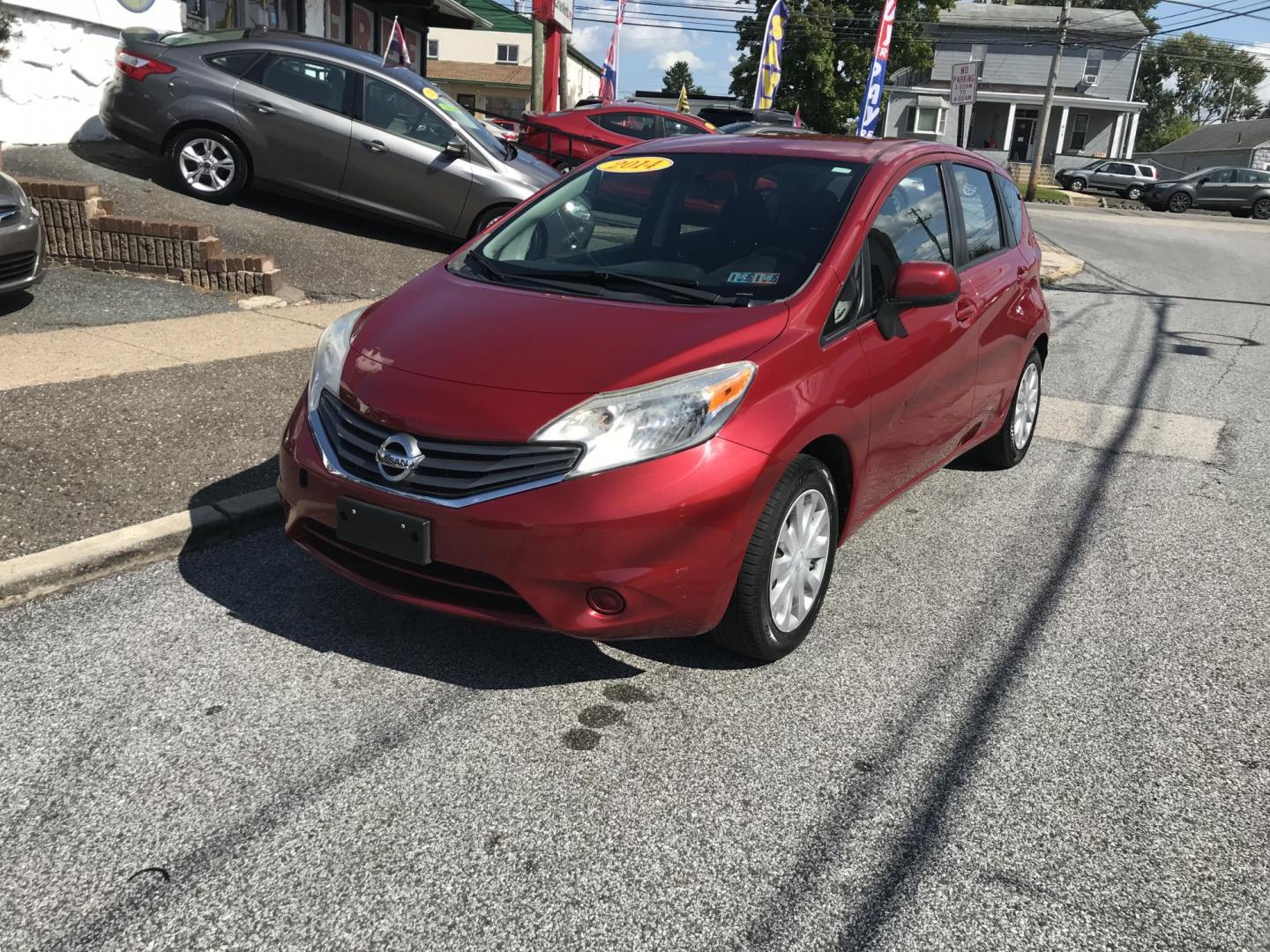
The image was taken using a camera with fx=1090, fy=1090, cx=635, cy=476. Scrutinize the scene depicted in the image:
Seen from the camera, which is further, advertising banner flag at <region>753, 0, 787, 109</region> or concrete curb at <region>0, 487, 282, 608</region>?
advertising banner flag at <region>753, 0, 787, 109</region>

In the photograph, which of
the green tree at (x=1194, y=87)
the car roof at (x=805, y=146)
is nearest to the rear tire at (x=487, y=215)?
the car roof at (x=805, y=146)

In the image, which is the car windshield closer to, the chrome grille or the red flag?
the chrome grille

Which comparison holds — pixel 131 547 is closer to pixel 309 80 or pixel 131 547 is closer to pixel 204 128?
pixel 204 128

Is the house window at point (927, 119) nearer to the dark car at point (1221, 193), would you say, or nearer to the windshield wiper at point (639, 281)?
the dark car at point (1221, 193)

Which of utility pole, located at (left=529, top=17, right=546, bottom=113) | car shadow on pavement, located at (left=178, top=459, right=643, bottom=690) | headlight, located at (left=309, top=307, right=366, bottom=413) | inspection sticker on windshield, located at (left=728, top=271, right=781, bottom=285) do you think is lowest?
car shadow on pavement, located at (left=178, top=459, right=643, bottom=690)

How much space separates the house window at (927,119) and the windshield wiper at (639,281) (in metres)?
52.1

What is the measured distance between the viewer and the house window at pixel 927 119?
52625mm

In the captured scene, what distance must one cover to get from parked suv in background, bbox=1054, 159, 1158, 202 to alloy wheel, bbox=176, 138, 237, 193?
1517 inches

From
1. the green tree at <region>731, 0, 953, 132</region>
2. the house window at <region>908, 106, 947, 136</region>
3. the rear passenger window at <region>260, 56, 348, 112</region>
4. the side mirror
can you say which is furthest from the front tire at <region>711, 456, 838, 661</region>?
the house window at <region>908, 106, 947, 136</region>

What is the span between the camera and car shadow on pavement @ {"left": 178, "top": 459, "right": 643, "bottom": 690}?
360 centimetres

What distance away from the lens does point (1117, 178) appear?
41.5 metres

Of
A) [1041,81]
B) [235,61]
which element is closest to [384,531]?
[235,61]

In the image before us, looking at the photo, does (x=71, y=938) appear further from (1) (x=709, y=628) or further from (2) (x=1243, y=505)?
(2) (x=1243, y=505)

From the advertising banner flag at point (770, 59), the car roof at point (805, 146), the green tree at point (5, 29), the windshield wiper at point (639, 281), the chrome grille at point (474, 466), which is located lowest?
the chrome grille at point (474, 466)
